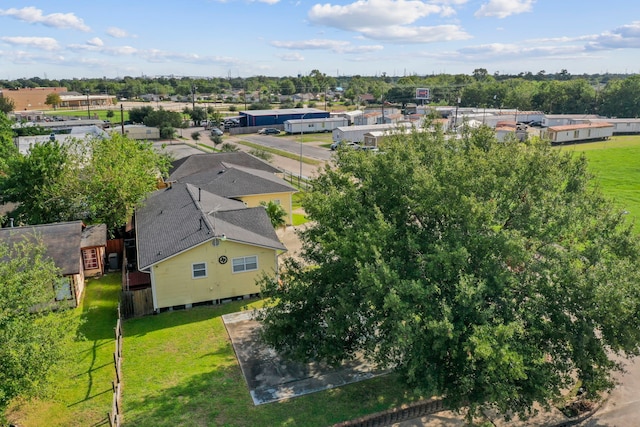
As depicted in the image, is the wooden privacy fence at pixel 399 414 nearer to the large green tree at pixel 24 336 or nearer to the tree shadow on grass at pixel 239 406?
the tree shadow on grass at pixel 239 406

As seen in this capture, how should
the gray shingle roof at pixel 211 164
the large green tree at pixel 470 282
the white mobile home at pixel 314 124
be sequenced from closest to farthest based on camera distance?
the large green tree at pixel 470 282 → the gray shingle roof at pixel 211 164 → the white mobile home at pixel 314 124

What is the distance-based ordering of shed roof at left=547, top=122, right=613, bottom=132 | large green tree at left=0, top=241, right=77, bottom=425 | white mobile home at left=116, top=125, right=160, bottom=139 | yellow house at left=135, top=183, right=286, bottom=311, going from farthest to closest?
white mobile home at left=116, top=125, right=160, bottom=139
shed roof at left=547, top=122, right=613, bottom=132
yellow house at left=135, top=183, right=286, bottom=311
large green tree at left=0, top=241, right=77, bottom=425

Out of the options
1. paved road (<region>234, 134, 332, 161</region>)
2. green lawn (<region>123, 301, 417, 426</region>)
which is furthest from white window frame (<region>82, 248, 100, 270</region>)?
paved road (<region>234, 134, 332, 161</region>)

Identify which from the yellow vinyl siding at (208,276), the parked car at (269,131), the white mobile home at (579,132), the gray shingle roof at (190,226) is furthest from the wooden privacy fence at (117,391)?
the parked car at (269,131)

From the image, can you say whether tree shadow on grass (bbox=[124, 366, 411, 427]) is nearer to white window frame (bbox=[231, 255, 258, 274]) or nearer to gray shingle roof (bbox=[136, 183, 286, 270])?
white window frame (bbox=[231, 255, 258, 274])

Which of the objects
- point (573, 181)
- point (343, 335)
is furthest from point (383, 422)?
point (573, 181)

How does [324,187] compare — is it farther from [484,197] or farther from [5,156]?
[5,156]
